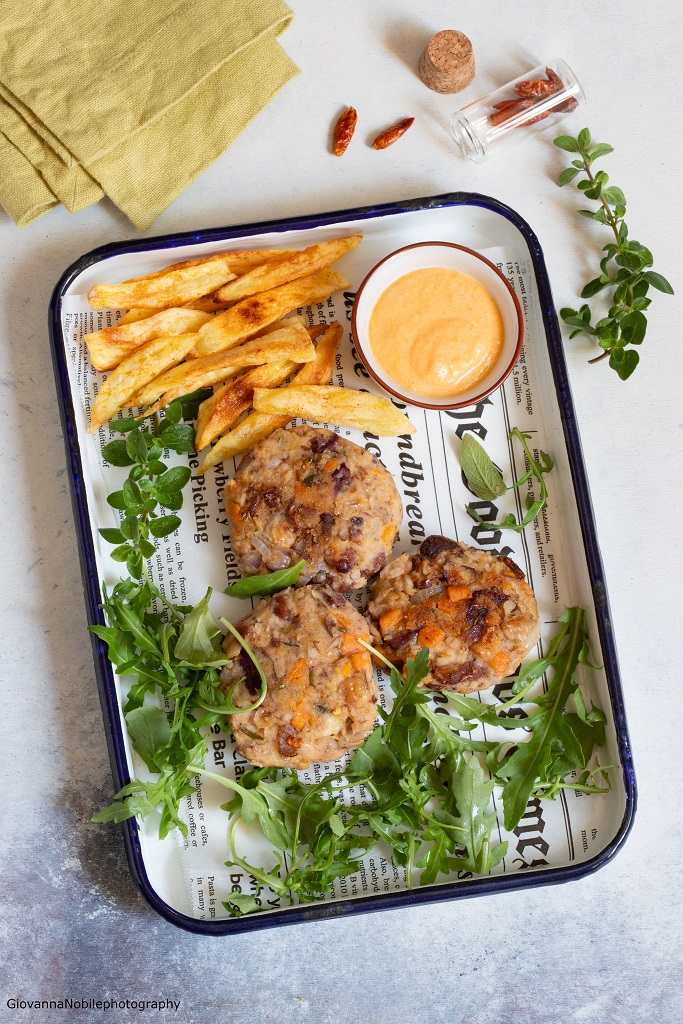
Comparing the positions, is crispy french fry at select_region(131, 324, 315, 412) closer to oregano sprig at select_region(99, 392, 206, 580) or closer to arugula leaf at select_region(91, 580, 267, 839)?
oregano sprig at select_region(99, 392, 206, 580)

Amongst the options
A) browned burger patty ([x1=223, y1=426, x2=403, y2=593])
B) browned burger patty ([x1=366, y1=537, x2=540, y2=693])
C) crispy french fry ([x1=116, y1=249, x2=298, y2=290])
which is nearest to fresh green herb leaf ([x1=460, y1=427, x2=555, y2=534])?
browned burger patty ([x1=366, y1=537, x2=540, y2=693])

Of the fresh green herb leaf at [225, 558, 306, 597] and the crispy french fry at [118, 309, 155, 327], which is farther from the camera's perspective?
the crispy french fry at [118, 309, 155, 327]

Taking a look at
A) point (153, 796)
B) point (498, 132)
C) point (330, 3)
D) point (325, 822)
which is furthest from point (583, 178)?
point (153, 796)

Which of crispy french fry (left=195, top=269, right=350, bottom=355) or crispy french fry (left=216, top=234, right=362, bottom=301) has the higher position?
crispy french fry (left=216, top=234, right=362, bottom=301)

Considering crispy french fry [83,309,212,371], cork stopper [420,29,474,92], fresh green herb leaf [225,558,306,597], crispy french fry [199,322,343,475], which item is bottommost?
fresh green herb leaf [225,558,306,597]

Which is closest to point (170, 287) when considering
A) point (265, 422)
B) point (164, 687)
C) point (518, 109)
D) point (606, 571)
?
point (265, 422)
